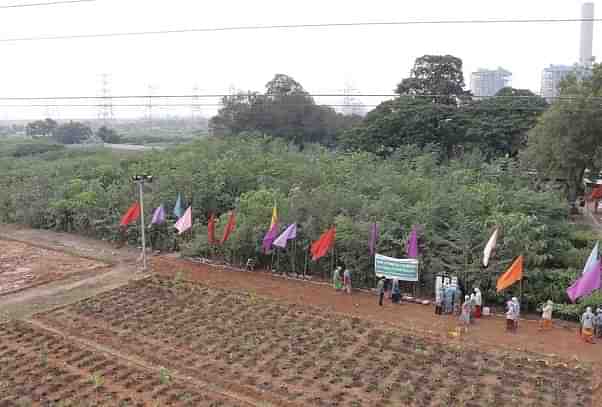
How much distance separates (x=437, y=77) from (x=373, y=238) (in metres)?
32.3

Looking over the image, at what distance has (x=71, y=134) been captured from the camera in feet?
299

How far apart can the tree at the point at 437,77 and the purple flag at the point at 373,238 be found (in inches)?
1189

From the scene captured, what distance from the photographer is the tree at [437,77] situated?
47.3 m

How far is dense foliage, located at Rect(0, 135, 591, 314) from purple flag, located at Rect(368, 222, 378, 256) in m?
0.34

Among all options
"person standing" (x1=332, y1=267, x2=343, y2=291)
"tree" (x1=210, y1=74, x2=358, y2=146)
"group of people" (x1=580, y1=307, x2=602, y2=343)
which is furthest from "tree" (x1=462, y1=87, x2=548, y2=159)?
"group of people" (x1=580, y1=307, x2=602, y2=343)

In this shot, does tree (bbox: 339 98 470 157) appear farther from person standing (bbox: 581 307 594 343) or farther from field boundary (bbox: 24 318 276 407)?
field boundary (bbox: 24 318 276 407)

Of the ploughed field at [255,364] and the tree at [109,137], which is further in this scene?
the tree at [109,137]

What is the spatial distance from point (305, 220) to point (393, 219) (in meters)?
3.51

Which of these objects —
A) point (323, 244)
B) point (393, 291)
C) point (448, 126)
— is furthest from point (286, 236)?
point (448, 126)

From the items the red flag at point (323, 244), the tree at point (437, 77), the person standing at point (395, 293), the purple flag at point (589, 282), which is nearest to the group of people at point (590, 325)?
the purple flag at point (589, 282)

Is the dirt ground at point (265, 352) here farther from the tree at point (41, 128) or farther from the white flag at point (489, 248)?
the tree at point (41, 128)

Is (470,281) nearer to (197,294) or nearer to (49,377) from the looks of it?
(197,294)

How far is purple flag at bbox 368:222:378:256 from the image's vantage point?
19141 millimetres

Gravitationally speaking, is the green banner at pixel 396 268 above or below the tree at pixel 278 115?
below
